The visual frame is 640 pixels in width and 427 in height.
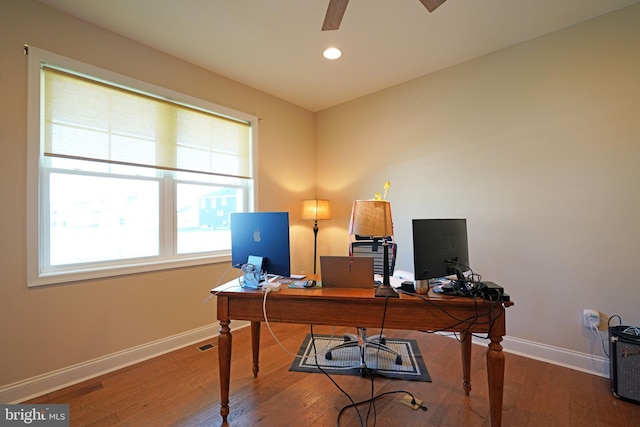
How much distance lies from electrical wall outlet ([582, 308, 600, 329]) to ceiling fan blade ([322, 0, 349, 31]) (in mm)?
2734

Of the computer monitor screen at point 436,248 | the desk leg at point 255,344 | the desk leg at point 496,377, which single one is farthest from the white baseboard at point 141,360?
the computer monitor screen at point 436,248

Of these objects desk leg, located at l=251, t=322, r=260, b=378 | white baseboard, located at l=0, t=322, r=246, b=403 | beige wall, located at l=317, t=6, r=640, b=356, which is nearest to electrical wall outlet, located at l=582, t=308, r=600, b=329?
beige wall, located at l=317, t=6, r=640, b=356

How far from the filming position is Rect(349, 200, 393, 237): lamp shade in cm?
159

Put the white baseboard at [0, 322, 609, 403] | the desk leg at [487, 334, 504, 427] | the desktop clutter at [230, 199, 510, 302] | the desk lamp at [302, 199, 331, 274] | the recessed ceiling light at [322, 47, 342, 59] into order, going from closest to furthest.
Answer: the desk leg at [487, 334, 504, 427] → the desktop clutter at [230, 199, 510, 302] → the white baseboard at [0, 322, 609, 403] → the recessed ceiling light at [322, 47, 342, 59] → the desk lamp at [302, 199, 331, 274]

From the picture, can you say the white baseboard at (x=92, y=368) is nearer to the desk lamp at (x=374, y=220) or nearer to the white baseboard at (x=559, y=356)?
the desk lamp at (x=374, y=220)

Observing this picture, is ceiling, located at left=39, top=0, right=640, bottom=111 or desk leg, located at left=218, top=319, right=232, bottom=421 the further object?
ceiling, located at left=39, top=0, right=640, bottom=111

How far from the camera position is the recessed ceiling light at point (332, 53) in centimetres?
246

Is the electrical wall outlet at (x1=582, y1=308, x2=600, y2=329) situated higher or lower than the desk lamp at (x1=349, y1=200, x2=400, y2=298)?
lower

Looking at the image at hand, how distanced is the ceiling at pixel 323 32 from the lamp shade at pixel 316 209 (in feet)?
4.73

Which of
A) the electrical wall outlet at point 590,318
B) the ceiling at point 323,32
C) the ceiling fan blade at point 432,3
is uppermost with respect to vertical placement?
the ceiling at point 323,32

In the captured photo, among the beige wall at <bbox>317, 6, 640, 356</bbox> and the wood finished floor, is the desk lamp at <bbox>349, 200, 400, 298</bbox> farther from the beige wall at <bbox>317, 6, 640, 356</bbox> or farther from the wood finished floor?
the beige wall at <bbox>317, 6, 640, 356</bbox>

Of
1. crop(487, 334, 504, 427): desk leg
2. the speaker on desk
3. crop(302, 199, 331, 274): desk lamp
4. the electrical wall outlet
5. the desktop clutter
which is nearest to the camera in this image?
crop(487, 334, 504, 427): desk leg

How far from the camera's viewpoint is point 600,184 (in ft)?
6.79

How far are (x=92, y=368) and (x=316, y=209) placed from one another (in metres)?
2.50
